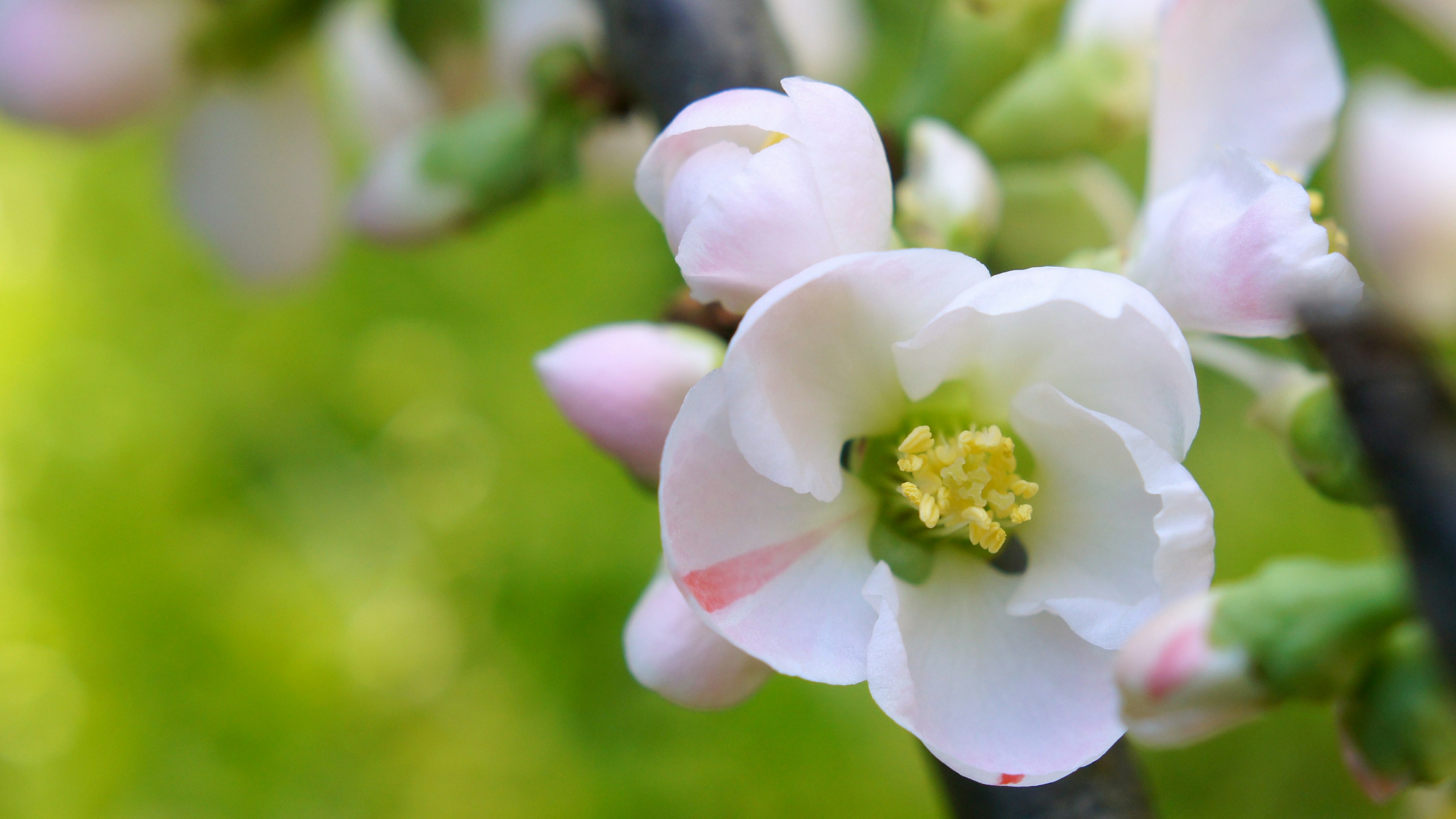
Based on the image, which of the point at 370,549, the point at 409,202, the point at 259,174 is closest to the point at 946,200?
the point at 409,202

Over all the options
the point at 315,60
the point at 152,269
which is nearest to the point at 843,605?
the point at 315,60

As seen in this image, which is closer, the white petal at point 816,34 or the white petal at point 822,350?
the white petal at point 822,350

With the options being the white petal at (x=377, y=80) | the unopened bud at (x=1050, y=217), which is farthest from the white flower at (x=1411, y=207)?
the white petal at (x=377, y=80)

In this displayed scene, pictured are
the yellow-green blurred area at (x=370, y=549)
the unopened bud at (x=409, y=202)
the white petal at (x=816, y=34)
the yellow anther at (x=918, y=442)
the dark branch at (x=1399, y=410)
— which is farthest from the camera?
the yellow-green blurred area at (x=370, y=549)

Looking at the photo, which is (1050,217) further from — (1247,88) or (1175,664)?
(1175,664)

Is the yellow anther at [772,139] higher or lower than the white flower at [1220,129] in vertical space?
higher

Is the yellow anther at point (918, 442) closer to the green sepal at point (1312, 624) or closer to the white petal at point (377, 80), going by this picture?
the green sepal at point (1312, 624)
